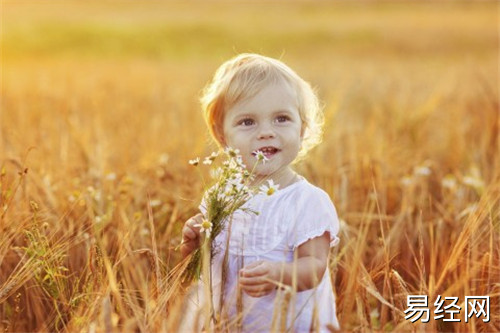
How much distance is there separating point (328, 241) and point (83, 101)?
3.94 m

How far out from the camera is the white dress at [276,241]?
1901 mm

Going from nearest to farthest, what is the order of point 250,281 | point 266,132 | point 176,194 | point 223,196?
point 250,281, point 223,196, point 266,132, point 176,194

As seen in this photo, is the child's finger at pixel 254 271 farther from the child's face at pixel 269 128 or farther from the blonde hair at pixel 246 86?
the blonde hair at pixel 246 86

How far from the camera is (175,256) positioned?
2568 mm

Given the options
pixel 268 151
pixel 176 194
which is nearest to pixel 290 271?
pixel 268 151

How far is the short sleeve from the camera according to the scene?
6.21 ft

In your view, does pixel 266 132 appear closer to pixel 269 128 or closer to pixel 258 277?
pixel 269 128

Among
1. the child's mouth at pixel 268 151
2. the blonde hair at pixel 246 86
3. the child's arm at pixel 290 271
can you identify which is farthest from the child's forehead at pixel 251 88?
the child's arm at pixel 290 271

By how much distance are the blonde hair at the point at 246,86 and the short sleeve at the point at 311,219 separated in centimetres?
28

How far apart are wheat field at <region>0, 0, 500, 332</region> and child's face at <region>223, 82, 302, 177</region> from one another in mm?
251

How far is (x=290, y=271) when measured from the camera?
1812mm

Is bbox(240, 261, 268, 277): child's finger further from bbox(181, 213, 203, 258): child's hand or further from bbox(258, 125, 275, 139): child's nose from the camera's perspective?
bbox(258, 125, 275, 139): child's nose

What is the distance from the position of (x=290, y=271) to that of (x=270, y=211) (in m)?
0.22

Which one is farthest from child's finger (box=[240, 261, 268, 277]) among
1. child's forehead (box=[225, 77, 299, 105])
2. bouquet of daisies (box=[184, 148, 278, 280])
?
child's forehead (box=[225, 77, 299, 105])
